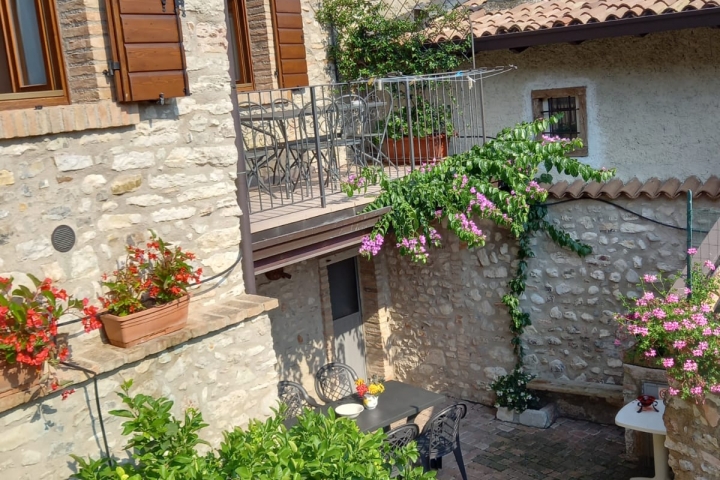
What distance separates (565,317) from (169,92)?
5.16m

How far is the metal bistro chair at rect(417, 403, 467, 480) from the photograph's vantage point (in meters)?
6.83

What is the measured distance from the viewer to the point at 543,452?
7.61 m

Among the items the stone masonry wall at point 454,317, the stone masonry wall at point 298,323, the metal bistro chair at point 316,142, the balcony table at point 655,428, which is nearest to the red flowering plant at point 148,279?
the metal bistro chair at point 316,142

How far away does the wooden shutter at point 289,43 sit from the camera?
7832mm

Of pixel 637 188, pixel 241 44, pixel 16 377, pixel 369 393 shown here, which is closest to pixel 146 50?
pixel 16 377

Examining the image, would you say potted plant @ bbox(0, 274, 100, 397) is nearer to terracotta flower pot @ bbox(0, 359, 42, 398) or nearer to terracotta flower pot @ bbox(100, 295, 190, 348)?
terracotta flower pot @ bbox(0, 359, 42, 398)

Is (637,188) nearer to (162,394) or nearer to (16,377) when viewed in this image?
(162,394)

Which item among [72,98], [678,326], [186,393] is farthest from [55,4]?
[678,326]

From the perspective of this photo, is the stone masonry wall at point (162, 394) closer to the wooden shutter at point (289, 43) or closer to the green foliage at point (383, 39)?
the wooden shutter at point (289, 43)

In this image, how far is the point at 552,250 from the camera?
8.17 m

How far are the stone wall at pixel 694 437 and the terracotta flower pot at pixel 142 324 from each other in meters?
3.36

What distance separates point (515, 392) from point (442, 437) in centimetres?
168

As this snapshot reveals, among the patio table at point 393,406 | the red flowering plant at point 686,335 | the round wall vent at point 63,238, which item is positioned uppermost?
the round wall vent at point 63,238

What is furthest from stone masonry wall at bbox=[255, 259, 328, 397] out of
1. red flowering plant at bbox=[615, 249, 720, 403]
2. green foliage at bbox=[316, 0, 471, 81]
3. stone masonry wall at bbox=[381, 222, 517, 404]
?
red flowering plant at bbox=[615, 249, 720, 403]
